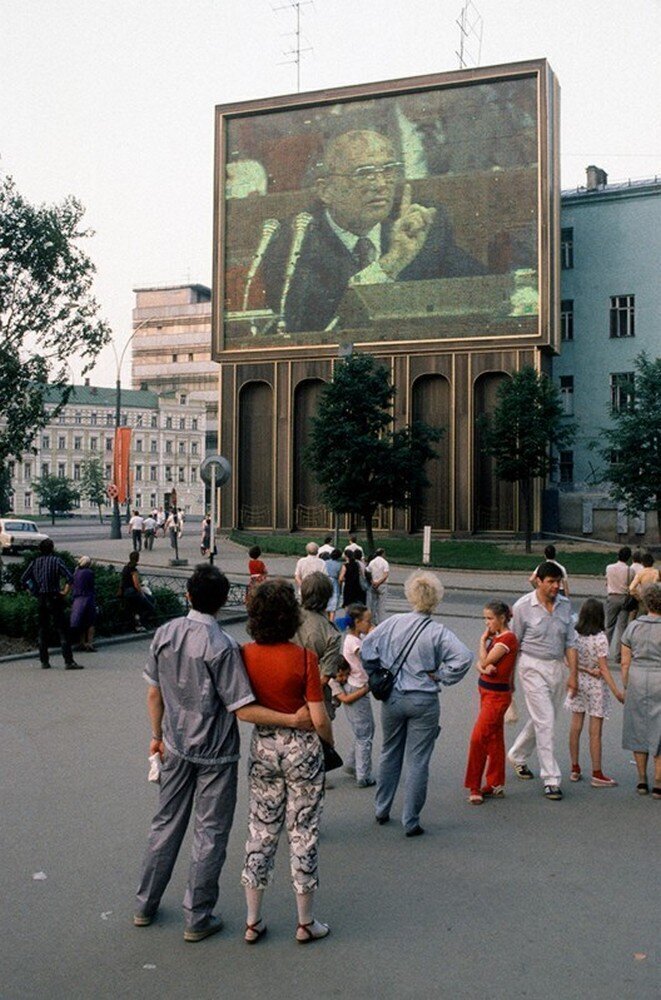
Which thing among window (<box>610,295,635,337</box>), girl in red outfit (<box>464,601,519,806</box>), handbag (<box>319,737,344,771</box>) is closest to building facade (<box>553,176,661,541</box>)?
window (<box>610,295,635,337</box>)

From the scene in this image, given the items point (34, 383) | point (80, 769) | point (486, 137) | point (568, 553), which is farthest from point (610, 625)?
point (486, 137)

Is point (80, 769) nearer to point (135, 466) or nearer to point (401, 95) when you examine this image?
point (401, 95)

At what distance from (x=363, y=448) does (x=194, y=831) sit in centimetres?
3520

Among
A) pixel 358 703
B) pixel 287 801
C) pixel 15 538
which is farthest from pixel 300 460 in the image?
pixel 287 801

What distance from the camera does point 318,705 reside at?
5301mm

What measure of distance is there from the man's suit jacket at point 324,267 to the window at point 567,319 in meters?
9.74

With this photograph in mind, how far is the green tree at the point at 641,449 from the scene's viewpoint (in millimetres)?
38906

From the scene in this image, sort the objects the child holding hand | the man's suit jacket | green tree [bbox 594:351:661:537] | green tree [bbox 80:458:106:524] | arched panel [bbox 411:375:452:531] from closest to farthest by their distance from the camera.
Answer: the child holding hand, green tree [bbox 594:351:661:537], the man's suit jacket, arched panel [bbox 411:375:452:531], green tree [bbox 80:458:106:524]

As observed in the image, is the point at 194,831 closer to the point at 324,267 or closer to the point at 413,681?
the point at 413,681

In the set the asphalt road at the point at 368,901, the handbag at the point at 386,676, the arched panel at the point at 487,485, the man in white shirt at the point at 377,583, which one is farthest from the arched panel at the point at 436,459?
the handbag at the point at 386,676

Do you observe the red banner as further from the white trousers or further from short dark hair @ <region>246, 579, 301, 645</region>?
short dark hair @ <region>246, 579, 301, 645</region>

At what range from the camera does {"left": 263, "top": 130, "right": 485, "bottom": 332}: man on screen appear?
48.8 m

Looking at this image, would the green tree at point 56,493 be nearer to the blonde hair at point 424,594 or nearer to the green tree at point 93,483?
the green tree at point 93,483

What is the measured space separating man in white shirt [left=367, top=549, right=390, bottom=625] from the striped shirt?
5.98 metres
